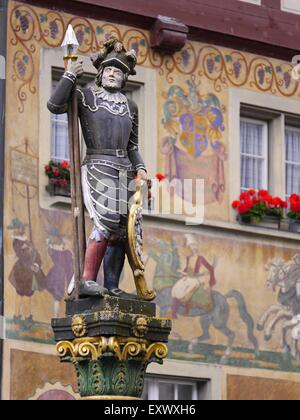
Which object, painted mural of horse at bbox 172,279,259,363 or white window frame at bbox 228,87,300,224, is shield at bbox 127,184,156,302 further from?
white window frame at bbox 228,87,300,224

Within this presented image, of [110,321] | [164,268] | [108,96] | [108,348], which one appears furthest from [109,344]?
[164,268]

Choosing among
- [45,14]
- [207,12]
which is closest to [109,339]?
[45,14]

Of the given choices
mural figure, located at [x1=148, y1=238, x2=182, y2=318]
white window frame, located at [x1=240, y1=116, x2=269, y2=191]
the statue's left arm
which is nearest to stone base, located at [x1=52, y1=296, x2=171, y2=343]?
the statue's left arm

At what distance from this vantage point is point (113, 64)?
12.0 m

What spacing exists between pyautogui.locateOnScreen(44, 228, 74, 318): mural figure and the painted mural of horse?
4.45ft

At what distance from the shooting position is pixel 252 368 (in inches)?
714

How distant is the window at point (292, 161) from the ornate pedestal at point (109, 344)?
7.90 metres

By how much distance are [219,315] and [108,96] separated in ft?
21.1

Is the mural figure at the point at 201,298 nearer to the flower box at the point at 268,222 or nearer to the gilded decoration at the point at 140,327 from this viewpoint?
the flower box at the point at 268,222

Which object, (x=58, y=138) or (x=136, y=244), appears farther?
(x=58, y=138)

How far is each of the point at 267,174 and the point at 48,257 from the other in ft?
11.0

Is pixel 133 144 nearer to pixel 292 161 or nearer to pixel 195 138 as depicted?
pixel 195 138

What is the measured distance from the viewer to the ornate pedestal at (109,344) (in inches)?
441

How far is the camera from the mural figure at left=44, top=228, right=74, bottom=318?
16.8 m
